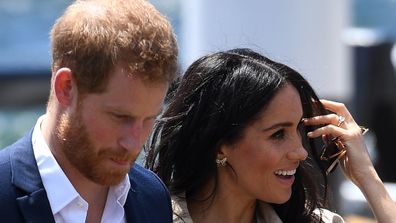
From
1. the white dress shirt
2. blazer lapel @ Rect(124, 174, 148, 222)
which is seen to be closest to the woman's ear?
blazer lapel @ Rect(124, 174, 148, 222)

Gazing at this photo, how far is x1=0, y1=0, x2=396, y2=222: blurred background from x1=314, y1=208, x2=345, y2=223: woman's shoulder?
0.54 meters

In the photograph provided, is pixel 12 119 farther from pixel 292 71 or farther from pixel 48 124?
pixel 48 124

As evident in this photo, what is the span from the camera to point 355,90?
328 inches

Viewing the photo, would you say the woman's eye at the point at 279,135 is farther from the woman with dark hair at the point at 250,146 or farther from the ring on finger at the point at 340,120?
the ring on finger at the point at 340,120

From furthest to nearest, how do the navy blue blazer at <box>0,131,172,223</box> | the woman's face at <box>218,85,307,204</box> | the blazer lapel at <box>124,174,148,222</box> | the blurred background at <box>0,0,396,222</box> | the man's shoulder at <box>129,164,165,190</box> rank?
the blurred background at <box>0,0,396,222</box> → the woman's face at <box>218,85,307,204</box> → the man's shoulder at <box>129,164,165,190</box> → the blazer lapel at <box>124,174,148,222</box> → the navy blue blazer at <box>0,131,172,223</box>

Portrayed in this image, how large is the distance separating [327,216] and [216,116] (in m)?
0.52

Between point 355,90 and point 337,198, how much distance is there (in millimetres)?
1566

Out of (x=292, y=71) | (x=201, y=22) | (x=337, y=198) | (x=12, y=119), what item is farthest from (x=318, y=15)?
(x=12, y=119)

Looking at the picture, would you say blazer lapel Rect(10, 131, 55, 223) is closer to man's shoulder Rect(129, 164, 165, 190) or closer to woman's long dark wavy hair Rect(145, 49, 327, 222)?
man's shoulder Rect(129, 164, 165, 190)

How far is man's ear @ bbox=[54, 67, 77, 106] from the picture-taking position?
2.50 meters

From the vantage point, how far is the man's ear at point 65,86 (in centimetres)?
250

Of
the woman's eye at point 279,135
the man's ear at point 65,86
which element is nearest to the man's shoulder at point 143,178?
the man's ear at point 65,86

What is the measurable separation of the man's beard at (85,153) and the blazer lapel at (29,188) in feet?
0.30

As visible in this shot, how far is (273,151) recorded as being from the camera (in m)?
3.32
